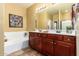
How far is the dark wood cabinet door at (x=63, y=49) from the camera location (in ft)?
4.59

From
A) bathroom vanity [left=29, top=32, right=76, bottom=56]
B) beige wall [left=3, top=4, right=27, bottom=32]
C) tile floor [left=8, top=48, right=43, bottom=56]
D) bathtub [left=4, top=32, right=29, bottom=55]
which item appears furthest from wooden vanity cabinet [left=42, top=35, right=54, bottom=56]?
beige wall [left=3, top=4, right=27, bottom=32]

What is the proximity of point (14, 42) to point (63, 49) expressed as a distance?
2.37 ft

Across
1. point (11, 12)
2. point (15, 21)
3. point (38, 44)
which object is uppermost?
point (11, 12)

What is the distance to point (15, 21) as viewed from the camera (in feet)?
4.71

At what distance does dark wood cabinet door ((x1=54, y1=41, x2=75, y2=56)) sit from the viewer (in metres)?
1.40

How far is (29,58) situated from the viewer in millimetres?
1420

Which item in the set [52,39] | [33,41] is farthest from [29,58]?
[52,39]

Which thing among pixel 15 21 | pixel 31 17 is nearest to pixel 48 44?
pixel 31 17

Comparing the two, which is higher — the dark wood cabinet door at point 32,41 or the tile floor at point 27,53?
the dark wood cabinet door at point 32,41

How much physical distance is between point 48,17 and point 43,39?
0.34 m

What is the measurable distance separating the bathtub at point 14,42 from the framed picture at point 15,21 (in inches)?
4.5

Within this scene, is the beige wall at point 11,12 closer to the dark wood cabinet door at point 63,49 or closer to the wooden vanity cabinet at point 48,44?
the wooden vanity cabinet at point 48,44

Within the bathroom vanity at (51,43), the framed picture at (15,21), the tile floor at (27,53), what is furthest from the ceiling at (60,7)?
the tile floor at (27,53)

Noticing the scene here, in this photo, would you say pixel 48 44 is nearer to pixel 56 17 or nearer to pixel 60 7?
pixel 56 17
